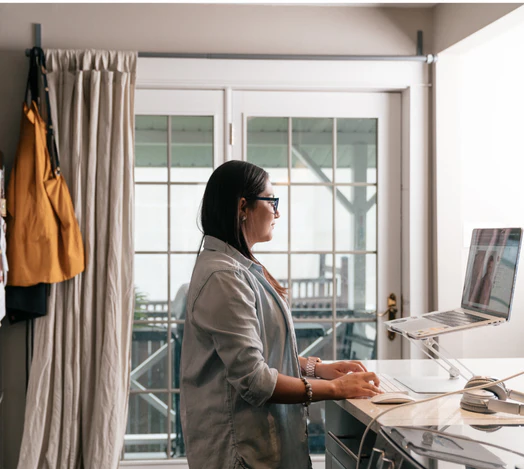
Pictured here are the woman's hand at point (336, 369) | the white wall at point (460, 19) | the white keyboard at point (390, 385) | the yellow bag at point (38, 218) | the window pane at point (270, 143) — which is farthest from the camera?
the window pane at point (270, 143)

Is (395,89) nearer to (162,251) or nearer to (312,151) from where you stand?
(312,151)

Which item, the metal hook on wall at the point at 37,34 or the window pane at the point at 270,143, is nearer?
the metal hook on wall at the point at 37,34

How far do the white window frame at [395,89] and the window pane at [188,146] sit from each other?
0.40 feet

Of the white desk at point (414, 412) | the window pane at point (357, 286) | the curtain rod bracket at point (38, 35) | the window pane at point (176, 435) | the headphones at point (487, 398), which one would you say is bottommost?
the window pane at point (176, 435)

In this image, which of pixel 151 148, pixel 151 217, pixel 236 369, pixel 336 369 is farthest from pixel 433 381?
pixel 151 148

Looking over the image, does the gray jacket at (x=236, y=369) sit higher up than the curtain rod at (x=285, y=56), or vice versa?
the curtain rod at (x=285, y=56)

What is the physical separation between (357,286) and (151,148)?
127cm

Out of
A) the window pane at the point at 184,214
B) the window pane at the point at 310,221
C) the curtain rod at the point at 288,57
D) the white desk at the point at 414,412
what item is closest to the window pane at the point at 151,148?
the window pane at the point at 184,214

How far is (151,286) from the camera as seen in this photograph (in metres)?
3.07

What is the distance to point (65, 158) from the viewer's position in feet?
9.39

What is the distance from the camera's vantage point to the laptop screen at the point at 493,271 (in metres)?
1.60

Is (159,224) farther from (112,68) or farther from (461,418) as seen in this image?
(461,418)

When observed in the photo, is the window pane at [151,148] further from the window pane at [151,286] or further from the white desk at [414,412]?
the white desk at [414,412]

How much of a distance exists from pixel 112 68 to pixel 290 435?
6.71ft
